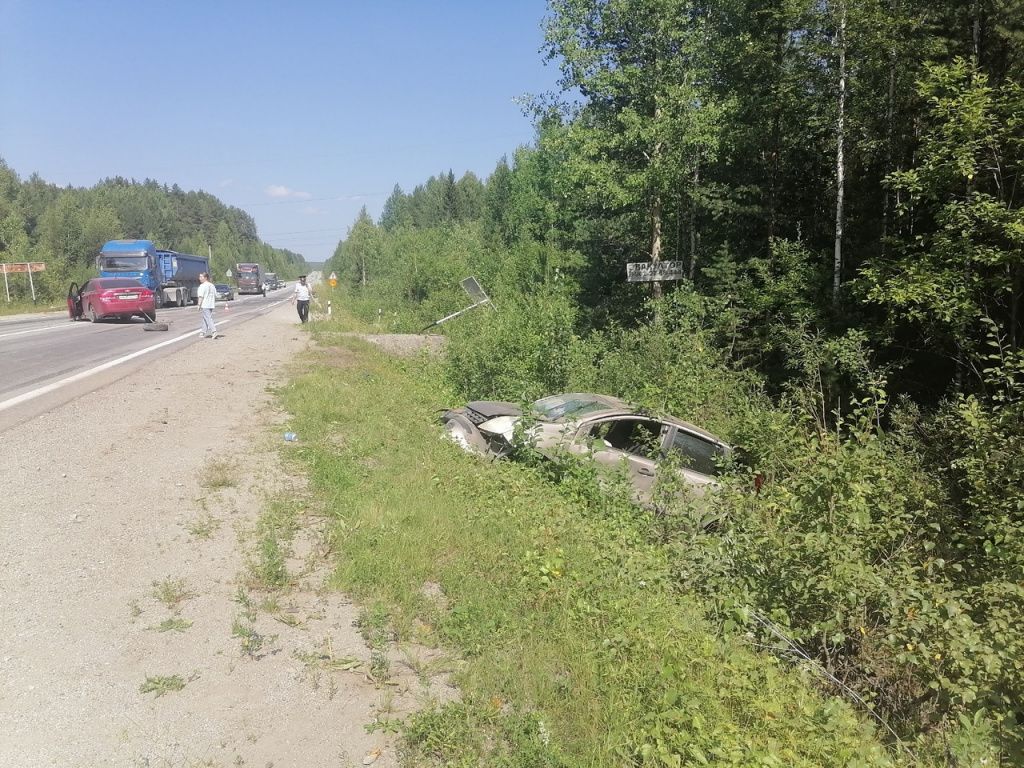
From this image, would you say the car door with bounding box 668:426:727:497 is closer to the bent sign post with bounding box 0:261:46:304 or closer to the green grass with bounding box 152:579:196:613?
the green grass with bounding box 152:579:196:613

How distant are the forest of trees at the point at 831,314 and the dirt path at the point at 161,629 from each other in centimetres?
255

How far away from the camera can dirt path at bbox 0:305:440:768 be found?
3.34m

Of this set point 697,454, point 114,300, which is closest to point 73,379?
Result: point 697,454

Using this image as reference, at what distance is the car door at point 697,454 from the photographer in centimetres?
848

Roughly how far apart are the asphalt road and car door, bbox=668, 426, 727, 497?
8.22 metres

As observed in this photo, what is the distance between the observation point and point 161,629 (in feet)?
14.0

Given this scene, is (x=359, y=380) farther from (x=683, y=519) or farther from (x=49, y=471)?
(x=683, y=519)

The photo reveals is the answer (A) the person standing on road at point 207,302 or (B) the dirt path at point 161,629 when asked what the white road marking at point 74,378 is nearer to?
(A) the person standing on road at point 207,302

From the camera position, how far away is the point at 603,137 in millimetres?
18844

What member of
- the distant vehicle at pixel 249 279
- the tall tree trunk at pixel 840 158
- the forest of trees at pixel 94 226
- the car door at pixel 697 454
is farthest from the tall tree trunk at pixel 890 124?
the distant vehicle at pixel 249 279

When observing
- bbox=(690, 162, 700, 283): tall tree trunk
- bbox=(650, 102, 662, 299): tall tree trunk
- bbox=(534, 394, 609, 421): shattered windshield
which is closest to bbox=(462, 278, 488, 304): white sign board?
bbox=(650, 102, 662, 299): tall tree trunk

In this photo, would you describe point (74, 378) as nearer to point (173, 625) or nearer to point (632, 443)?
point (173, 625)

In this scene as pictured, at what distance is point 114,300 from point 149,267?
1309cm

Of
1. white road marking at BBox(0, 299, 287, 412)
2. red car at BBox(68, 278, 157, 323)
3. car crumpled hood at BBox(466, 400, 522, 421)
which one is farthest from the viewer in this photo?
red car at BBox(68, 278, 157, 323)
